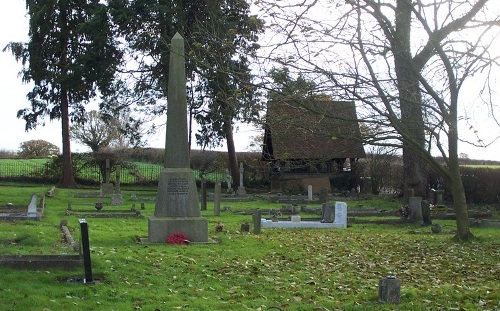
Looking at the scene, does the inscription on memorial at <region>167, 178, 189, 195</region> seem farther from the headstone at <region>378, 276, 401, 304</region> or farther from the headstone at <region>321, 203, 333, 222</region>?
the headstone at <region>378, 276, 401, 304</region>

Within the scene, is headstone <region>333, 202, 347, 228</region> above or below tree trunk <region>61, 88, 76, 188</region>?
below

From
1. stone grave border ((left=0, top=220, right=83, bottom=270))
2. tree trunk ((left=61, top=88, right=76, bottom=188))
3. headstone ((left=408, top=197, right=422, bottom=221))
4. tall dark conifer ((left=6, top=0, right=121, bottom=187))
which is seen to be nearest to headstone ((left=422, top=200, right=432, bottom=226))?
headstone ((left=408, top=197, right=422, bottom=221))

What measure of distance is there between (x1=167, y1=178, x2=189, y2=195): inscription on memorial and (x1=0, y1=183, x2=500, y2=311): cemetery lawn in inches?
53.9

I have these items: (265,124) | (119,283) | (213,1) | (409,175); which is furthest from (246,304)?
(213,1)

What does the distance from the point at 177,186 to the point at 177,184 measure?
0.05 meters

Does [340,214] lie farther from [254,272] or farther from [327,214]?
[254,272]

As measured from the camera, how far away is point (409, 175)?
29484 millimetres

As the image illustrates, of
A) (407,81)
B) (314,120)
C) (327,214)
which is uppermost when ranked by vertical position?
(407,81)

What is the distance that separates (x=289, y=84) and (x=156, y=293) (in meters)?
4.96

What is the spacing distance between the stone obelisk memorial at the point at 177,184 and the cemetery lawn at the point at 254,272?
2.10 feet

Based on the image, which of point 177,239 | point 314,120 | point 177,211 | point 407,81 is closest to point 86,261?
point 177,239

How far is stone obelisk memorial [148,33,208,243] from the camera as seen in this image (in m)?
15.0

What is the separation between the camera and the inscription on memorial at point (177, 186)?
15.4 m

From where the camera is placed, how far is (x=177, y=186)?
606 inches
